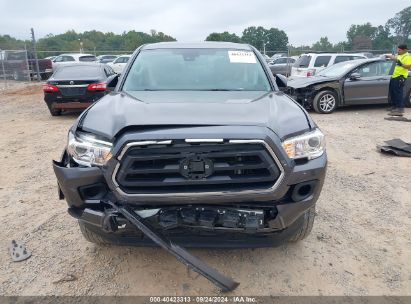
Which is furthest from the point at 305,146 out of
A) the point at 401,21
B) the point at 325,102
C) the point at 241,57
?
the point at 401,21

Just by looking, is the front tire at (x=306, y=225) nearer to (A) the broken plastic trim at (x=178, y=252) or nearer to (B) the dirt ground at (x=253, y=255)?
(B) the dirt ground at (x=253, y=255)

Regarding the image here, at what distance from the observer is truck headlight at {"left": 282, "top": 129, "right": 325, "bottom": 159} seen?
2.61 meters

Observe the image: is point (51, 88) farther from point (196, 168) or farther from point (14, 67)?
point (14, 67)

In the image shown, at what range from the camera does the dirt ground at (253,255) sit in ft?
9.50

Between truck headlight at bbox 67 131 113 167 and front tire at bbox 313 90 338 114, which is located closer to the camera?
truck headlight at bbox 67 131 113 167

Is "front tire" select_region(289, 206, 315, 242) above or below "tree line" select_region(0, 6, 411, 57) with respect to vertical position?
below

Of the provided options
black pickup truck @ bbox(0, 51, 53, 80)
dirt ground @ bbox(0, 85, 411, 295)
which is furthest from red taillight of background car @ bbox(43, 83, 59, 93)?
black pickup truck @ bbox(0, 51, 53, 80)

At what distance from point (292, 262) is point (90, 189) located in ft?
5.86

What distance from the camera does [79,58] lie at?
24.6 metres

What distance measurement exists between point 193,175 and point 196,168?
2.0 inches

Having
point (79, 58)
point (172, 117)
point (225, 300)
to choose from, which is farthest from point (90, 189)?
point (79, 58)

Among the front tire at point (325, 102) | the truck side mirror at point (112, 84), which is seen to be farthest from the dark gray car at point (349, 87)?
the truck side mirror at point (112, 84)

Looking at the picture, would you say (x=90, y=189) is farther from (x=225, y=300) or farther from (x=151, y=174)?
(x=225, y=300)

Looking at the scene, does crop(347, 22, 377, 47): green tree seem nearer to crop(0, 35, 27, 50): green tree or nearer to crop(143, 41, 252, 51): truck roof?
crop(0, 35, 27, 50): green tree
